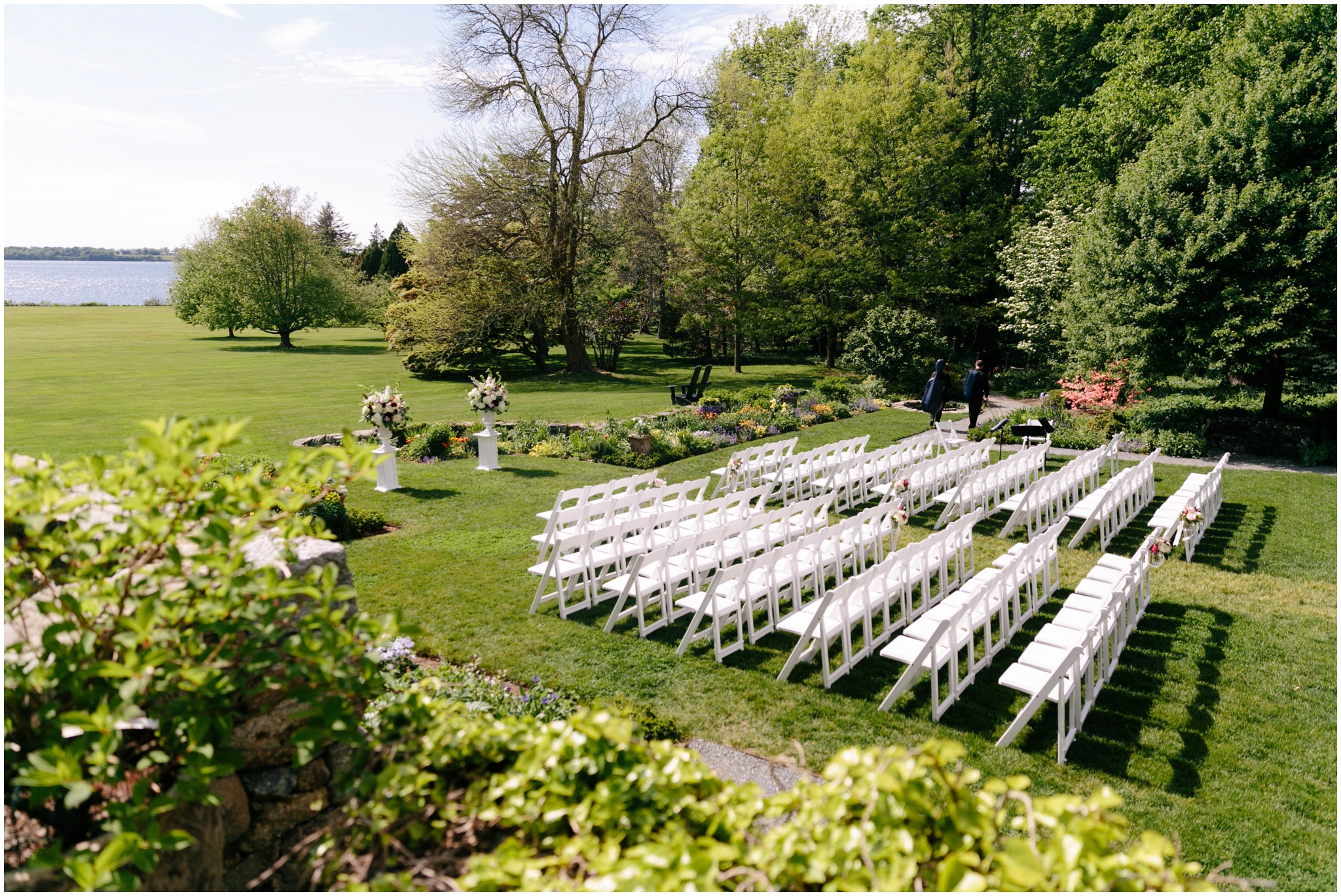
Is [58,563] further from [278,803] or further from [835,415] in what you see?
[835,415]

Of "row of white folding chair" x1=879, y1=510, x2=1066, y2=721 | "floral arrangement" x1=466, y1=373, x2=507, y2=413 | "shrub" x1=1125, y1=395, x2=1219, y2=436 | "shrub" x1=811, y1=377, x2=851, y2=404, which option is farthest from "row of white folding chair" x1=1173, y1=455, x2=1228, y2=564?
"shrub" x1=811, y1=377, x2=851, y2=404

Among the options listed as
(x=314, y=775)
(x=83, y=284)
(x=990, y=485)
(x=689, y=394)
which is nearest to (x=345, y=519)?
(x=314, y=775)

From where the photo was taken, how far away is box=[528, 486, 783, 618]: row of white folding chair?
7.03 meters

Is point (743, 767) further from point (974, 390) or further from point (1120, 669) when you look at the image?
point (974, 390)

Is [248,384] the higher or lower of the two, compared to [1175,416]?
lower

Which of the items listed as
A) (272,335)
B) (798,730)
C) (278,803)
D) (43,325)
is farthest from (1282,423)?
(43,325)

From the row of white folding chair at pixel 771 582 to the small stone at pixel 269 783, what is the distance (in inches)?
130

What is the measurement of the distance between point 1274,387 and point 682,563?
15.2m

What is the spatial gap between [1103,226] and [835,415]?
7.14m

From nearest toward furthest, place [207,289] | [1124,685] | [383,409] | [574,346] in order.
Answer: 1. [1124,685]
2. [383,409]
3. [574,346]
4. [207,289]

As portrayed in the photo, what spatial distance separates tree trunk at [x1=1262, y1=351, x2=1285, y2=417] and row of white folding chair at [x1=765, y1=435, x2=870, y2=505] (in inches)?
389

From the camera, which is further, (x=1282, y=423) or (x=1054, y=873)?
(x=1282, y=423)

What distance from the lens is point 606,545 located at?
308 inches

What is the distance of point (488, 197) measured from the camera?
90.3ft
